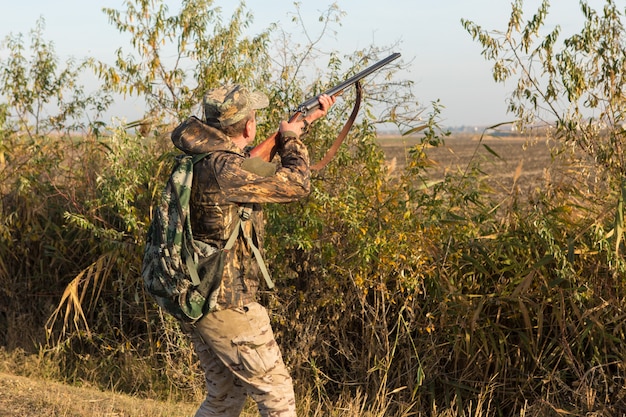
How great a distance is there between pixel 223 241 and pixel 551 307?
2900mm

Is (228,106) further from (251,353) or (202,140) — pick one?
(251,353)

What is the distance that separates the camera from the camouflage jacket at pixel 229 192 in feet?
10.9

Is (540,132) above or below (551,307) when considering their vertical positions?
above

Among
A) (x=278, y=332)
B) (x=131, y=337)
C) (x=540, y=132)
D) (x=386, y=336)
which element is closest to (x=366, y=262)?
(x=386, y=336)

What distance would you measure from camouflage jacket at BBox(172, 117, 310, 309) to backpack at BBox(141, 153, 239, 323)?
0.05m

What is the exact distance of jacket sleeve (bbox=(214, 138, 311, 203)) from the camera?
10.8 ft

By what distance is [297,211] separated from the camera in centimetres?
557

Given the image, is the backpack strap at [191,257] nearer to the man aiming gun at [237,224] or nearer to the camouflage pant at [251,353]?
the man aiming gun at [237,224]

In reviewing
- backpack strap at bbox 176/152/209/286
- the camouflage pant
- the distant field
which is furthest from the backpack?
the distant field

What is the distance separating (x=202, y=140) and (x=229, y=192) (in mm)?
276

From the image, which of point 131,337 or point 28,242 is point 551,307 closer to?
point 131,337

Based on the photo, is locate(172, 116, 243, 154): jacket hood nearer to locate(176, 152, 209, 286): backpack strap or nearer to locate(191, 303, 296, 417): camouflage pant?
locate(176, 152, 209, 286): backpack strap

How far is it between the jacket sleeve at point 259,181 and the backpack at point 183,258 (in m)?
0.14

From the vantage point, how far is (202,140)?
11.2 ft
